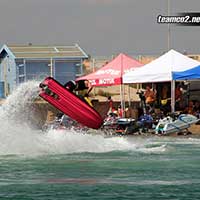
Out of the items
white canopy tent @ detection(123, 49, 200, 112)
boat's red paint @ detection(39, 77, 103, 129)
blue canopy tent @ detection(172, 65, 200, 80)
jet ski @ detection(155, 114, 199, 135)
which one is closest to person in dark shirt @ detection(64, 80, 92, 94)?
boat's red paint @ detection(39, 77, 103, 129)

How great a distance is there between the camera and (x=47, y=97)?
24609 mm

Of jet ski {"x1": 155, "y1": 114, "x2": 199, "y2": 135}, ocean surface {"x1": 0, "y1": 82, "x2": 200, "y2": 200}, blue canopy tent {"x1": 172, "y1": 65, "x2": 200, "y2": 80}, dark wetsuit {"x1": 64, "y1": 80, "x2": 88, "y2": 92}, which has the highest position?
blue canopy tent {"x1": 172, "y1": 65, "x2": 200, "y2": 80}

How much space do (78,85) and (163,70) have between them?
3.16 metres

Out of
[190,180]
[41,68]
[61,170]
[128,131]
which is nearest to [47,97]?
[128,131]

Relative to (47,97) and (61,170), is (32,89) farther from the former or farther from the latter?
(61,170)

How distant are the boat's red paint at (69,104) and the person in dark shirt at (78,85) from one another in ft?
1.74

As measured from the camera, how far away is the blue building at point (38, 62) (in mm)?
52062

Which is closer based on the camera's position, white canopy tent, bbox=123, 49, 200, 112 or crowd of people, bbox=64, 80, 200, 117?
white canopy tent, bbox=123, 49, 200, 112

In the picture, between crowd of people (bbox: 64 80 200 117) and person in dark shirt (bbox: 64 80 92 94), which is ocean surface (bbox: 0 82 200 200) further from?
crowd of people (bbox: 64 80 200 117)

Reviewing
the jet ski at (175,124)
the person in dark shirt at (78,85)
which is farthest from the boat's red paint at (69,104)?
the jet ski at (175,124)

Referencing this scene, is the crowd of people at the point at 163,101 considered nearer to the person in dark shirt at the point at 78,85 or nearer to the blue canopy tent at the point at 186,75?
the person in dark shirt at the point at 78,85

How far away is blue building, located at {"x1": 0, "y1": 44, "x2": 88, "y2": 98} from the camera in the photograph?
52.1 metres

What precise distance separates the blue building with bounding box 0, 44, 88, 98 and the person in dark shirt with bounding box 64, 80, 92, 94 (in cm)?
1860

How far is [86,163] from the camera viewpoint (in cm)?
1931
